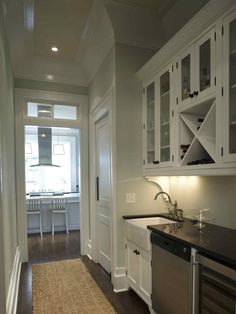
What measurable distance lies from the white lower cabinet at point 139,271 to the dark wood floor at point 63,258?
15 centimetres

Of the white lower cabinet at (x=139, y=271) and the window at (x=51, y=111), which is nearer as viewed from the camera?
the white lower cabinet at (x=139, y=271)

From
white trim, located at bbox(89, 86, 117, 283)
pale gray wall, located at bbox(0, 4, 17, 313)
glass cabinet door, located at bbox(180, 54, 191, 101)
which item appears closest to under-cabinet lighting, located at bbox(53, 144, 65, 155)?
white trim, located at bbox(89, 86, 117, 283)

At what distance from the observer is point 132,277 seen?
9.06ft

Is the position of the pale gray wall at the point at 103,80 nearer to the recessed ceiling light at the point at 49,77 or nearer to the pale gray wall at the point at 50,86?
the pale gray wall at the point at 50,86

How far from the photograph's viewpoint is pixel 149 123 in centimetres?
300

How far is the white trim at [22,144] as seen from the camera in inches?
154

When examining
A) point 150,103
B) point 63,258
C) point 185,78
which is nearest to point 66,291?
point 63,258

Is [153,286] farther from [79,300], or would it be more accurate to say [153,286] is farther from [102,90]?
[102,90]

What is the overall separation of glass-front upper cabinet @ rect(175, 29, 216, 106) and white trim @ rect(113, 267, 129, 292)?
2.14 m

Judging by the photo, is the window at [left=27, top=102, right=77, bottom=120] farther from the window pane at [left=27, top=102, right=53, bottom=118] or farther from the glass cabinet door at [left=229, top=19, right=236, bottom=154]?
the glass cabinet door at [left=229, top=19, right=236, bottom=154]

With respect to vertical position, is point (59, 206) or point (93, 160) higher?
point (93, 160)

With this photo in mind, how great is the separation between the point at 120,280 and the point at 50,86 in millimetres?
3342

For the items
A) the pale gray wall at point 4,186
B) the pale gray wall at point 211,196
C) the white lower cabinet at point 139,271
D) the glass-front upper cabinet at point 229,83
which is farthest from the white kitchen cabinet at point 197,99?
the pale gray wall at point 4,186

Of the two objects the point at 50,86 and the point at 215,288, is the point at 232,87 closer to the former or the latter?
the point at 215,288
